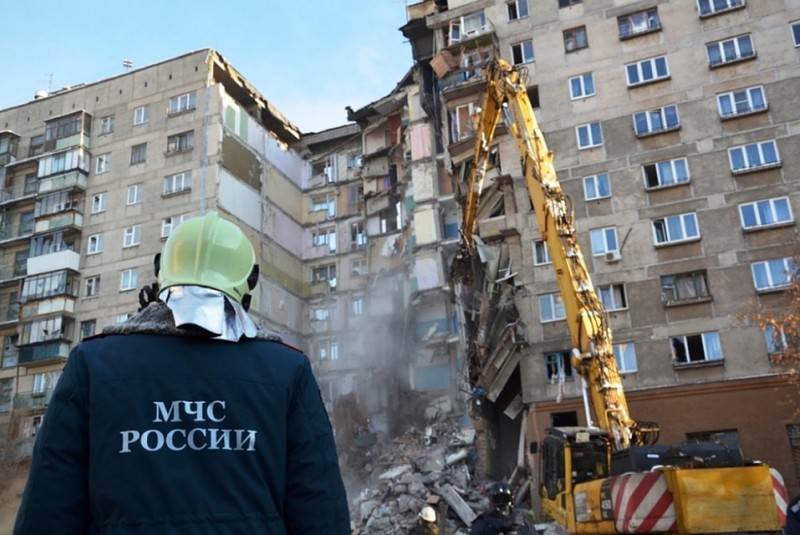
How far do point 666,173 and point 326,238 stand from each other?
24871mm

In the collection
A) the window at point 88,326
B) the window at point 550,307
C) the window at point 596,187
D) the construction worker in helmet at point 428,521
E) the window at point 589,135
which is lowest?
the construction worker in helmet at point 428,521

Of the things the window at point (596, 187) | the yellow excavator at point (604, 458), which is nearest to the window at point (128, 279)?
the window at point (596, 187)

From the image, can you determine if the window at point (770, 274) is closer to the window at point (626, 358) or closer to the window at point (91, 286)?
the window at point (626, 358)

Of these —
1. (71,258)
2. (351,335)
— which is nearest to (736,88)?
(351,335)

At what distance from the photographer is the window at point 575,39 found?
95.4 feet

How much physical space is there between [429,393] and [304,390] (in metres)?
33.1

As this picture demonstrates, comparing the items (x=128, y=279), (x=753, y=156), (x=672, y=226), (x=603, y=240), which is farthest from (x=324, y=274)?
→ (x=753, y=156)

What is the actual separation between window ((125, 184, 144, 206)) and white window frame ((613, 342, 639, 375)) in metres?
28.4

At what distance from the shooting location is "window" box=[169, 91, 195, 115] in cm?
4038

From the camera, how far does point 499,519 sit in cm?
658

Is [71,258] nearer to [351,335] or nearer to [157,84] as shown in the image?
[157,84]

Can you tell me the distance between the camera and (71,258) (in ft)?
131

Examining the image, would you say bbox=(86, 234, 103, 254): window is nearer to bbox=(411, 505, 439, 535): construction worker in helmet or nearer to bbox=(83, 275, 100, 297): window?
bbox=(83, 275, 100, 297): window

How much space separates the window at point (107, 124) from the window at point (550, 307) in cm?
2976
